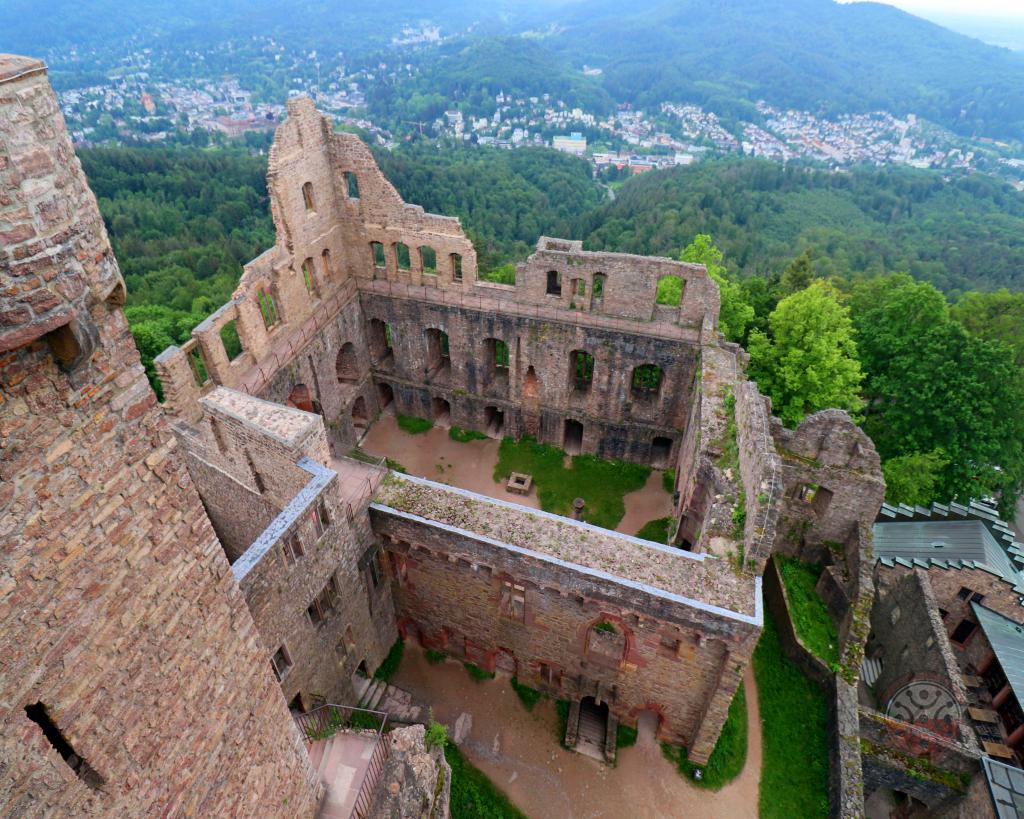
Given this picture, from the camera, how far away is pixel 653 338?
25156mm

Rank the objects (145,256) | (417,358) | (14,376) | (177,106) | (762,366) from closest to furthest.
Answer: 1. (14,376)
2. (762,366)
3. (417,358)
4. (145,256)
5. (177,106)

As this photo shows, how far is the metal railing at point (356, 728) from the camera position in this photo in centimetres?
1170

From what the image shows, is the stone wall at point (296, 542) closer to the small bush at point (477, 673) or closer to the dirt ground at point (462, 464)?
the small bush at point (477, 673)

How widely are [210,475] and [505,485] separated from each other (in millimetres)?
12743

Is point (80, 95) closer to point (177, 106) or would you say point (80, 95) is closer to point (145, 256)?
point (177, 106)

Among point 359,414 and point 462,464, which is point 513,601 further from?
point 359,414

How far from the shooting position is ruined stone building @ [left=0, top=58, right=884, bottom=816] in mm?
5285

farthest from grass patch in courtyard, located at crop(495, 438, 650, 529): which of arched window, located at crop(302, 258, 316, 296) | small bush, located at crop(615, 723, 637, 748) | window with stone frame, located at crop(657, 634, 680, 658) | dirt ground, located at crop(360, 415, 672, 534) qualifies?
arched window, located at crop(302, 258, 316, 296)

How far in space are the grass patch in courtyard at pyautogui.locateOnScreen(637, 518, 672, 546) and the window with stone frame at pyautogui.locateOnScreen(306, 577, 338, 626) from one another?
13190mm

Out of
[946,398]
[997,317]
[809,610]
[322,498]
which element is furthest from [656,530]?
[997,317]

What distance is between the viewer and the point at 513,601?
17.4 meters

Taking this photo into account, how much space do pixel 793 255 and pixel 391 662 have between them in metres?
75.5

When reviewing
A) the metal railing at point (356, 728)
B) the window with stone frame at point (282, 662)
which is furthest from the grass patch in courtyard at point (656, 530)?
the window with stone frame at point (282, 662)

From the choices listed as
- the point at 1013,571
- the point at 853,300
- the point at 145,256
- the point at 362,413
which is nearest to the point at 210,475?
the point at 362,413
